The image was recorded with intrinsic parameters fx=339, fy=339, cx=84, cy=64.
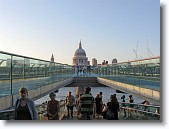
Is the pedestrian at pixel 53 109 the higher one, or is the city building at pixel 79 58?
the city building at pixel 79 58

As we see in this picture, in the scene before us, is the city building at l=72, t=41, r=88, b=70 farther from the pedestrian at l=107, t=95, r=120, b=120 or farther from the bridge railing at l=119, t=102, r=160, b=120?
the pedestrian at l=107, t=95, r=120, b=120

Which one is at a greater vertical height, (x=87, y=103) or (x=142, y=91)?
(x=142, y=91)

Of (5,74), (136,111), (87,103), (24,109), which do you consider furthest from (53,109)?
(136,111)

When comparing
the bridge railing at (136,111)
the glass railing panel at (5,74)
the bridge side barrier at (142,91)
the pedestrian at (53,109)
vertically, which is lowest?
the bridge railing at (136,111)

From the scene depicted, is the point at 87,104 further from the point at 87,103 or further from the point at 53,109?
the point at 53,109

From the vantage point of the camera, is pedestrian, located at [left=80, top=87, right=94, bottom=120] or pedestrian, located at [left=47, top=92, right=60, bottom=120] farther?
pedestrian, located at [left=80, top=87, right=94, bottom=120]

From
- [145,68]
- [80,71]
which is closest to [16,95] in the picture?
[145,68]

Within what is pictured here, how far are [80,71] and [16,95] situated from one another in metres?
24.6

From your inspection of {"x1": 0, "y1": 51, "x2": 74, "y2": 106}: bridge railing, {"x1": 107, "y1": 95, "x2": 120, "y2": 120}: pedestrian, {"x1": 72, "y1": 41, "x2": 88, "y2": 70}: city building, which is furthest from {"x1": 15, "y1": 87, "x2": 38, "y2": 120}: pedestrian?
{"x1": 72, "y1": 41, "x2": 88, "y2": 70}: city building

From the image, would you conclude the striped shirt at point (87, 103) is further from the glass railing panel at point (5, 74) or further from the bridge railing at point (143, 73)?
the glass railing panel at point (5, 74)

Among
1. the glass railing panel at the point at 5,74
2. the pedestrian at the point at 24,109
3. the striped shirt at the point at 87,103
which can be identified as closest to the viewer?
the pedestrian at the point at 24,109

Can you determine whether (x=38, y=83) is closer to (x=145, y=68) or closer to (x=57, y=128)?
(x=145, y=68)

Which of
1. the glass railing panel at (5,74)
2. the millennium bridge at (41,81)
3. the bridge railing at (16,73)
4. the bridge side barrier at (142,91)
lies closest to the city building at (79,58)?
the bridge side barrier at (142,91)

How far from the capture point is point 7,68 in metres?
6.69
